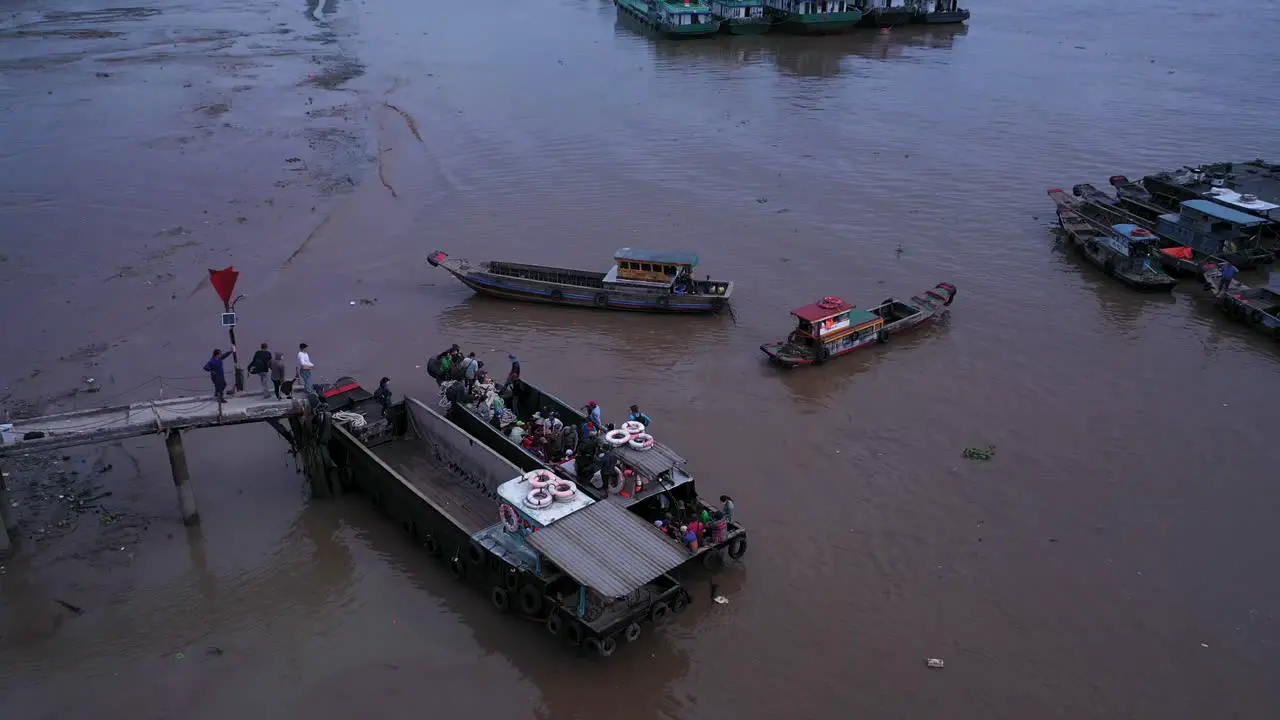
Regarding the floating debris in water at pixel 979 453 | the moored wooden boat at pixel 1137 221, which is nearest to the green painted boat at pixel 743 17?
the moored wooden boat at pixel 1137 221

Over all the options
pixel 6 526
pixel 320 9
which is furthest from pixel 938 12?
pixel 6 526

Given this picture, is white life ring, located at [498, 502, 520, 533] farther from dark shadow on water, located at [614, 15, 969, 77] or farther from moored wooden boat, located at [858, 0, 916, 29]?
moored wooden boat, located at [858, 0, 916, 29]

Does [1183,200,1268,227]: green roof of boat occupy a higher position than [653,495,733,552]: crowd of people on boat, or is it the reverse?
[1183,200,1268,227]: green roof of boat

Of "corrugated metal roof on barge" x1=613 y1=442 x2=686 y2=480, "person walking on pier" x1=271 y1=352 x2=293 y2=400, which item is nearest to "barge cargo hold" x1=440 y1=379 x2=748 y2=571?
"corrugated metal roof on barge" x1=613 y1=442 x2=686 y2=480

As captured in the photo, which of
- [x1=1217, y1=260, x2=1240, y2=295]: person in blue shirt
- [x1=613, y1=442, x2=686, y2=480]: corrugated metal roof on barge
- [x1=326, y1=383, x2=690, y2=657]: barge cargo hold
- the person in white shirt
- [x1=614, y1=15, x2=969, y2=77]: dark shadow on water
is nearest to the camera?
[x1=326, y1=383, x2=690, y2=657]: barge cargo hold

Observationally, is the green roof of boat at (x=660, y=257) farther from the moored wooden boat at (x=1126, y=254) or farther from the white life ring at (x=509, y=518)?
the moored wooden boat at (x=1126, y=254)

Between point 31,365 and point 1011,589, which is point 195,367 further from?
point 1011,589
